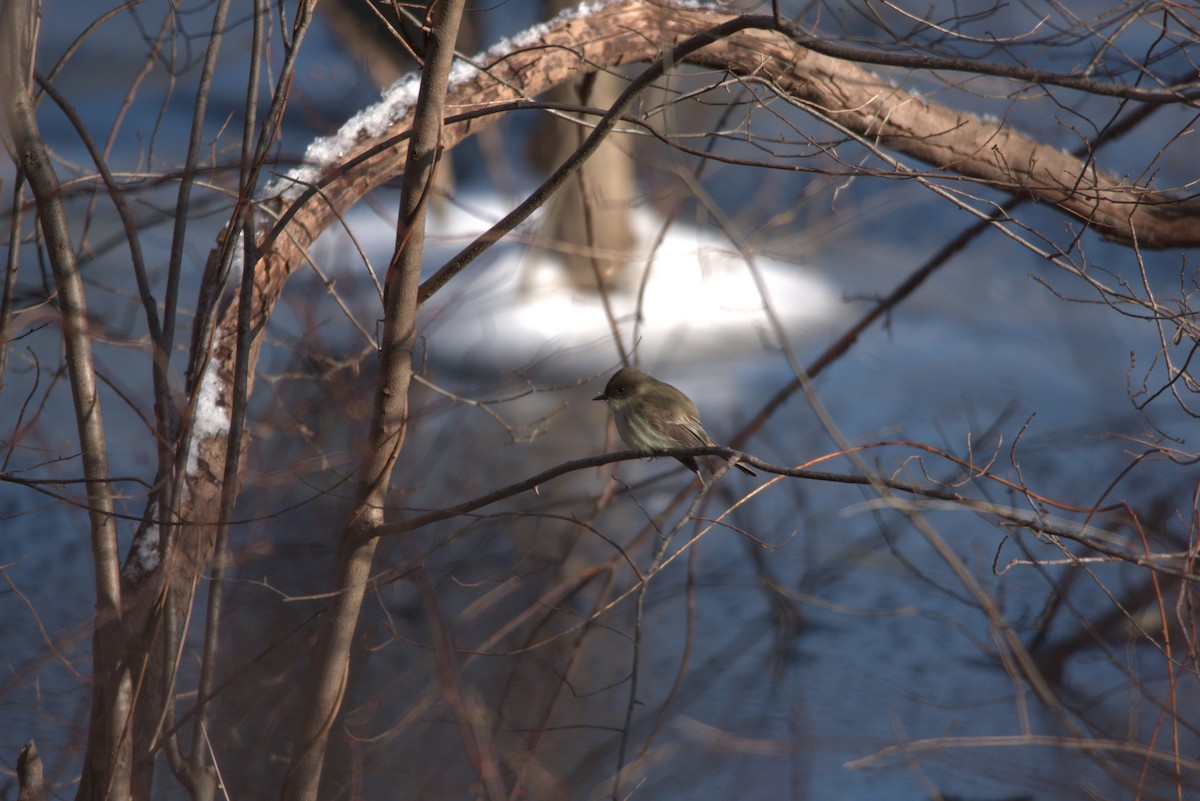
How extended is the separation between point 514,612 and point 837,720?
1.39 m

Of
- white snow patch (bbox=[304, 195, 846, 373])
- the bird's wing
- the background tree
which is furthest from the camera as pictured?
white snow patch (bbox=[304, 195, 846, 373])

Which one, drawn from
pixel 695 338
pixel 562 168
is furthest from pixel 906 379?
pixel 562 168

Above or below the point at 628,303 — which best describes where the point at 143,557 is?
below

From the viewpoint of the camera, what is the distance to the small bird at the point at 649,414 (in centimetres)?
347

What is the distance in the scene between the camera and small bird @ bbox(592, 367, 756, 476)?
3.47m

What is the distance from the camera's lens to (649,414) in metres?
3.48

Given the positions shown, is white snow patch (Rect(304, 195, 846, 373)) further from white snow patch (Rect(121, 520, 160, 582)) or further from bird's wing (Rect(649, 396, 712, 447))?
white snow patch (Rect(121, 520, 160, 582))

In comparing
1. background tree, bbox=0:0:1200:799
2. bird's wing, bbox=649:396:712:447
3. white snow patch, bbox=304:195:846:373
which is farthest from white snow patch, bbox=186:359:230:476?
bird's wing, bbox=649:396:712:447

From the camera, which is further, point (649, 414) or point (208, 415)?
point (649, 414)

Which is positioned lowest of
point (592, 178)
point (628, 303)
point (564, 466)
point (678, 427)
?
point (564, 466)

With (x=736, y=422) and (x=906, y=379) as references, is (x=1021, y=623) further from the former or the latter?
(x=906, y=379)

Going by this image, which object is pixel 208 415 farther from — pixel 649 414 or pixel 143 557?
pixel 649 414

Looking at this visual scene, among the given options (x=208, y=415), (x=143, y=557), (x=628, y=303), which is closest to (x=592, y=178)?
(x=628, y=303)

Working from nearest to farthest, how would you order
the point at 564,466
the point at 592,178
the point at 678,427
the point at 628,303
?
1. the point at 564,466
2. the point at 678,427
3. the point at 592,178
4. the point at 628,303
